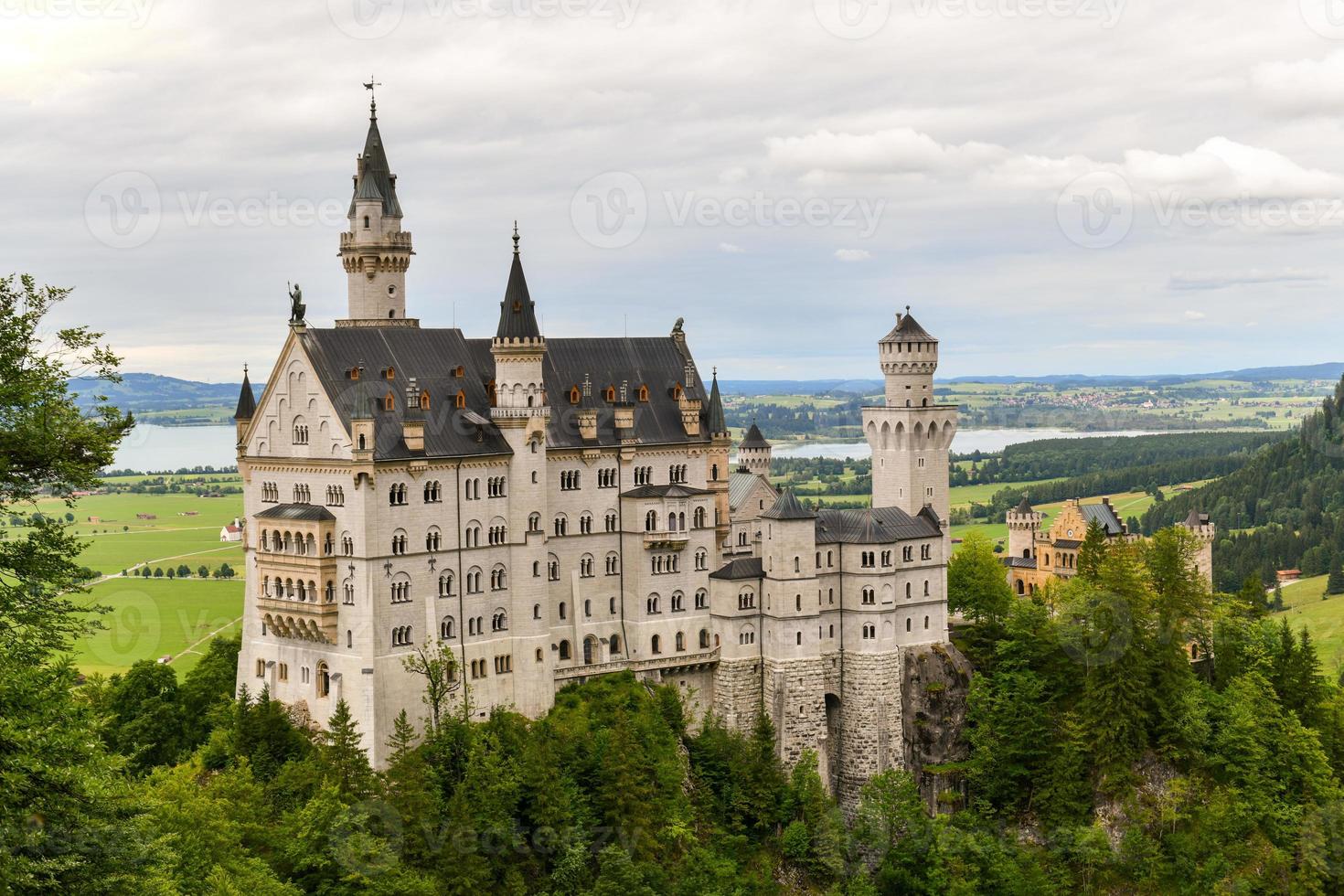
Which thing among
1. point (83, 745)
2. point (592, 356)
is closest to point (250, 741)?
point (592, 356)

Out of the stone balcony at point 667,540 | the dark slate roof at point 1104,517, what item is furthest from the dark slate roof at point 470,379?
the dark slate roof at point 1104,517

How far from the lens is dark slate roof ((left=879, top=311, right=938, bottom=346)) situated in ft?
356

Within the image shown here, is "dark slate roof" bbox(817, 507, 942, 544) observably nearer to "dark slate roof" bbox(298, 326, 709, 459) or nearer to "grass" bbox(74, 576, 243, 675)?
"dark slate roof" bbox(298, 326, 709, 459)

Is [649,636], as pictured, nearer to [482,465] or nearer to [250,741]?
[482,465]

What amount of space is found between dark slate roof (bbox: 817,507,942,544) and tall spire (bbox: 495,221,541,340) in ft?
75.4

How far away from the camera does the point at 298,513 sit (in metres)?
84.7

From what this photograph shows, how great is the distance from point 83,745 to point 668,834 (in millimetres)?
46921

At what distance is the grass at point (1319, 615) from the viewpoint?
153 metres

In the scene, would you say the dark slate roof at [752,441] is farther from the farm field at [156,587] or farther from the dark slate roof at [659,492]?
the farm field at [156,587]

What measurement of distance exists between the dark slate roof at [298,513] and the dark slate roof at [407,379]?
14.6ft

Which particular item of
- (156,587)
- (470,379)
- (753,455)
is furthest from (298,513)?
(156,587)

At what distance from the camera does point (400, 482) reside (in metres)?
84.7

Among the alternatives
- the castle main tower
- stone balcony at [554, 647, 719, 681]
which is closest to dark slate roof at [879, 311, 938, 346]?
the castle main tower

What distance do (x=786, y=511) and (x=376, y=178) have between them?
32.7 metres
